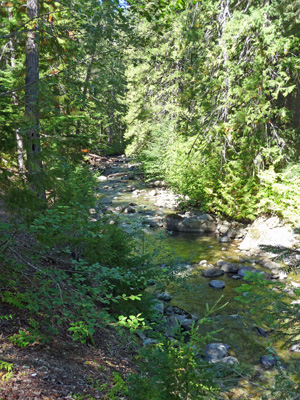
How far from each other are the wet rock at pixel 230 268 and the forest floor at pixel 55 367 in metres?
4.67

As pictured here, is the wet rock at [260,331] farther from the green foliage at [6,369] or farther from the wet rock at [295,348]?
the green foliage at [6,369]

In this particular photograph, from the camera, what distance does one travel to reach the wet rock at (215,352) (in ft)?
14.5

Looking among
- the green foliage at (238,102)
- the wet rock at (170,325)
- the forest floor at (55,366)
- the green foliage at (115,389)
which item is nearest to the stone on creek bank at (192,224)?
the green foliage at (238,102)

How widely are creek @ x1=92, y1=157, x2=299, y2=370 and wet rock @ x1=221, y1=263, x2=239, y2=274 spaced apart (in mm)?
229

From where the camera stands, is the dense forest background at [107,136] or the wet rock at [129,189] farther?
the wet rock at [129,189]

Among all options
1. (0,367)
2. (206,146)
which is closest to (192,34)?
(206,146)

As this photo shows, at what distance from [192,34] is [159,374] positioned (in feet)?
27.0

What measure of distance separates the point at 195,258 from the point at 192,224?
8.08ft

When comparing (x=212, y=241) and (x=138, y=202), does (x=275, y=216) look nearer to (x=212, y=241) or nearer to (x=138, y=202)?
(x=212, y=241)

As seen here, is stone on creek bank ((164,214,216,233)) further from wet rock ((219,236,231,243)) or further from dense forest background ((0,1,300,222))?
wet rock ((219,236,231,243))

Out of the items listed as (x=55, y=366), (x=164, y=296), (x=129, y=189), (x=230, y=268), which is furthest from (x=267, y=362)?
(x=129, y=189)

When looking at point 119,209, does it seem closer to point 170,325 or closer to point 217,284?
point 217,284

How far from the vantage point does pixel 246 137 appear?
846cm

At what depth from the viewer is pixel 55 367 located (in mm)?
2527
